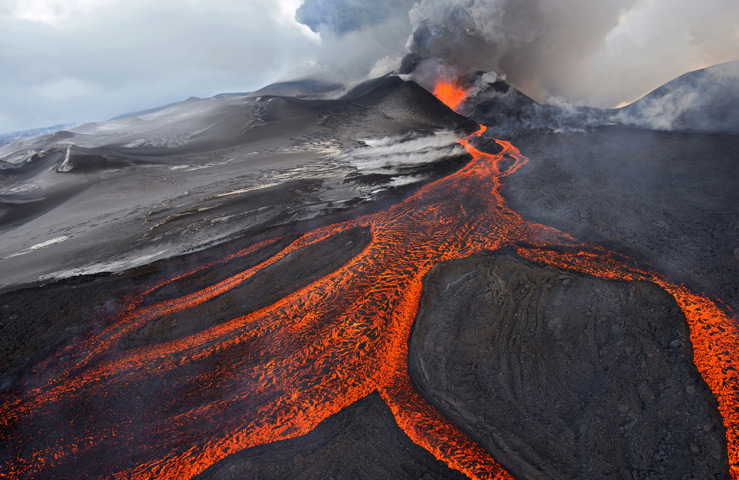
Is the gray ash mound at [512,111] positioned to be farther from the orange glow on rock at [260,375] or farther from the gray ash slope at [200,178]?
the orange glow on rock at [260,375]

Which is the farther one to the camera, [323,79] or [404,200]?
[323,79]

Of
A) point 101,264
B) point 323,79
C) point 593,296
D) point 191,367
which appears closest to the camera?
point 191,367

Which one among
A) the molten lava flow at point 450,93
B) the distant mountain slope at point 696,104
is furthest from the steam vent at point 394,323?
the molten lava flow at point 450,93

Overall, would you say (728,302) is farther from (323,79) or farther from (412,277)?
(323,79)

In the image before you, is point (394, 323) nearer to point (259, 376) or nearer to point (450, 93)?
point (259, 376)

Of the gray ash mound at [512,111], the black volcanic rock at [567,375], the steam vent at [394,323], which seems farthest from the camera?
the gray ash mound at [512,111]

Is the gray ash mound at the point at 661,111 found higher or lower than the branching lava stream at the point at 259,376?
higher

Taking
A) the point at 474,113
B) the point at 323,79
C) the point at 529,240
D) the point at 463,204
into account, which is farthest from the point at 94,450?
the point at 323,79
